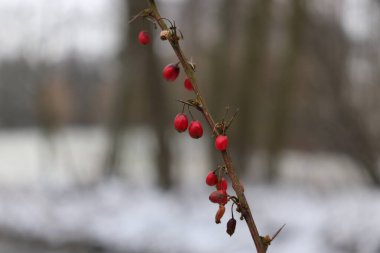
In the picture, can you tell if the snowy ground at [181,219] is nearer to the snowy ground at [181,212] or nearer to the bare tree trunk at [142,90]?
the snowy ground at [181,212]

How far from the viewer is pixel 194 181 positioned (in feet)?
33.5

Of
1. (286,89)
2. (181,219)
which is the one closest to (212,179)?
(181,219)

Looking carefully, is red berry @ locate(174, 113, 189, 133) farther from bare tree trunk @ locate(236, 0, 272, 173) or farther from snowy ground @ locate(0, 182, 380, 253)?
bare tree trunk @ locate(236, 0, 272, 173)

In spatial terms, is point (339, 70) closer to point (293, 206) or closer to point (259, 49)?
point (293, 206)

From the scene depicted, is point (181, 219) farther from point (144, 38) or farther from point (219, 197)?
point (219, 197)

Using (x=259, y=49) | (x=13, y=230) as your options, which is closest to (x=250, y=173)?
(x=259, y=49)

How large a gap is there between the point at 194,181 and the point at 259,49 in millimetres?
2457

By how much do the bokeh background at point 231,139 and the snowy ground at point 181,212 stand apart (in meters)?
0.02

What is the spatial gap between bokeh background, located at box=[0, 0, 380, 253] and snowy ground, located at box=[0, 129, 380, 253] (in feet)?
0.08

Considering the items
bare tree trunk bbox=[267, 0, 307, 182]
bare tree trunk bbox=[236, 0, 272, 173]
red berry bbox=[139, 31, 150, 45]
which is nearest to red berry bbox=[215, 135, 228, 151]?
red berry bbox=[139, 31, 150, 45]

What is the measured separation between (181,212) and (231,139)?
2.66 metres

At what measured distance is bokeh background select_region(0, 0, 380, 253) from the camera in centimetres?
693

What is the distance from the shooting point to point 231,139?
33.1ft

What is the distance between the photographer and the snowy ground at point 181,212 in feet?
20.0
